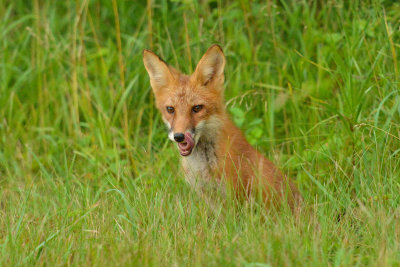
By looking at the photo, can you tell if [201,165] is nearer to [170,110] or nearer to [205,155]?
[205,155]

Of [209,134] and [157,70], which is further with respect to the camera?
[157,70]

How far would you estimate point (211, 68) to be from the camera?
185 inches

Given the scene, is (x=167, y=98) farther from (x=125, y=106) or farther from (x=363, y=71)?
(x=363, y=71)

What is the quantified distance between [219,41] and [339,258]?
2885 mm

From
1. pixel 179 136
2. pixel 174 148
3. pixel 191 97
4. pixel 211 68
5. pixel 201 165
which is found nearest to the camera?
pixel 179 136

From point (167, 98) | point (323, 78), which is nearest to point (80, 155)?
point (167, 98)

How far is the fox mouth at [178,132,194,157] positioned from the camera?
14.1 ft

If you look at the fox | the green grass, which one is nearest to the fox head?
the fox

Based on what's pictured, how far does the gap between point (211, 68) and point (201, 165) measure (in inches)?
32.6

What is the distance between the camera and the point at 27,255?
338cm

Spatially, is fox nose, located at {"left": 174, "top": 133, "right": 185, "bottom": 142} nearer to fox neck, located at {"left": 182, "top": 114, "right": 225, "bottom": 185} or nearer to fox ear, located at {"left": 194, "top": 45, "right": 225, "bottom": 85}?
fox neck, located at {"left": 182, "top": 114, "right": 225, "bottom": 185}

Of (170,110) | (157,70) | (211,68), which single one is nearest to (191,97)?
(170,110)

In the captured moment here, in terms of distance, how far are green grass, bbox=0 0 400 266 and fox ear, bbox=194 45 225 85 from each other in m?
0.59

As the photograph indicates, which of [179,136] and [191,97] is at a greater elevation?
[191,97]
